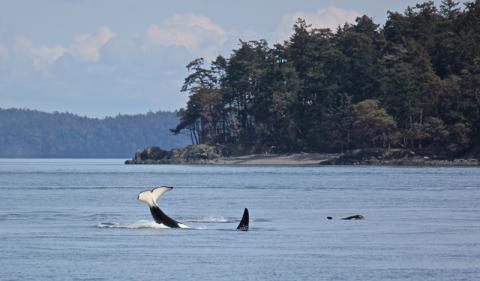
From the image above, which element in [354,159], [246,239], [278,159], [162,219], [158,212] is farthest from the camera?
[278,159]

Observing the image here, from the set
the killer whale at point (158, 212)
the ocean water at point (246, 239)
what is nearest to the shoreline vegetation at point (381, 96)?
the ocean water at point (246, 239)

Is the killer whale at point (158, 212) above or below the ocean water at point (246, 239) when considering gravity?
above

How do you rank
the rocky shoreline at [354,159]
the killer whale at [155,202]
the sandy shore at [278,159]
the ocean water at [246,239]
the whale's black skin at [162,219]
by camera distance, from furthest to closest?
the sandy shore at [278,159] → the rocky shoreline at [354,159] → the whale's black skin at [162,219] → the killer whale at [155,202] → the ocean water at [246,239]

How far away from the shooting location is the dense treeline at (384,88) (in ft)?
547

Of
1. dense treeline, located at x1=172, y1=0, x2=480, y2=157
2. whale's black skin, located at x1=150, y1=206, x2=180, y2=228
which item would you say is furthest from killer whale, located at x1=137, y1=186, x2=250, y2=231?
dense treeline, located at x1=172, y1=0, x2=480, y2=157

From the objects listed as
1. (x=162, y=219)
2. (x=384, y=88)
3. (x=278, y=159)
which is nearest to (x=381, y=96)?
(x=384, y=88)

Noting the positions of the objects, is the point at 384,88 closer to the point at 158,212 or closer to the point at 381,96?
the point at 381,96

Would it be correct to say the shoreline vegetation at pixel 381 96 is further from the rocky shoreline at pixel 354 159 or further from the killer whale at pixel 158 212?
the killer whale at pixel 158 212

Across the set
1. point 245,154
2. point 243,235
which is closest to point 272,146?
point 245,154

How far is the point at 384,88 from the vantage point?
6973 inches

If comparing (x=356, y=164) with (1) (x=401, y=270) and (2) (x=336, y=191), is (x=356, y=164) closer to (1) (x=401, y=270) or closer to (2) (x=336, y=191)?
(2) (x=336, y=191)

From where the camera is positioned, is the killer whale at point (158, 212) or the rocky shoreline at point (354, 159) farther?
Answer: the rocky shoreline at point (354, 159)

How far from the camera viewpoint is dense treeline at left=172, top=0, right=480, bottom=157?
16688 centimetres

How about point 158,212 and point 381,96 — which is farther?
point 381,96
